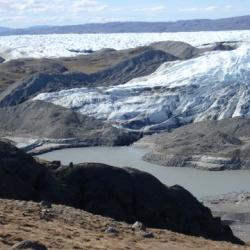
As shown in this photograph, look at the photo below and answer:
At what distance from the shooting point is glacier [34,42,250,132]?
146ft

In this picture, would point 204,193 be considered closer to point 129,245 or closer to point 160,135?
point 160,135

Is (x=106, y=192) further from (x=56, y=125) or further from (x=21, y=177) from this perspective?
(x=56, y=125)

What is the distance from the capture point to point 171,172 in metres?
32.9

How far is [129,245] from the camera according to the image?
7320mm

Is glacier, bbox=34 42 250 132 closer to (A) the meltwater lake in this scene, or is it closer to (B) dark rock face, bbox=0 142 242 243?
(A) the meltwater lake

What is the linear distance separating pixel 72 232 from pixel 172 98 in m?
39.1

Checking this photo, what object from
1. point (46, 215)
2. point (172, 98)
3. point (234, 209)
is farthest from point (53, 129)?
point (46, 215)

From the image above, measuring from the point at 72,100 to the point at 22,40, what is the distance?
7459 cm

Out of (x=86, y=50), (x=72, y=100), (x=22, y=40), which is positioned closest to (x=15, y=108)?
(x=72, y=100)

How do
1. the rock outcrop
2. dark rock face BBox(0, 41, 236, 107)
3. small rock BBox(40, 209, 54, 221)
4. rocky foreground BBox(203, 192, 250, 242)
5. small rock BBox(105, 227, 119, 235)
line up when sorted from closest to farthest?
small rock BBox(105, 227, 119, 235)
small rock BBox(40, 209, 54, 221)
rocky foreground BBox(203, 192, 250, 242)
the rock outcrop
dark rock face BBox(0, 41, 236, 107)

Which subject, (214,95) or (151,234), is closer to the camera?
(151,234)

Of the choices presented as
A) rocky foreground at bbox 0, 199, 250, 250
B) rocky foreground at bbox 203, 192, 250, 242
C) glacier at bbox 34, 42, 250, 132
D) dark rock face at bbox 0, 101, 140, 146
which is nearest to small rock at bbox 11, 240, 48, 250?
rocky foreground at bbox 0, 199, 250, 250

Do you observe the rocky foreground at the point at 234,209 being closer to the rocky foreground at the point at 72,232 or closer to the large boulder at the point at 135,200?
the large boulder at the point at 135,200

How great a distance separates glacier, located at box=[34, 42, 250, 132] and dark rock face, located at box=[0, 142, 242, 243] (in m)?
28.0
